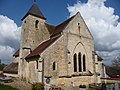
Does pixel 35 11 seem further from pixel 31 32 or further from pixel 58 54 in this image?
pixel 58 54

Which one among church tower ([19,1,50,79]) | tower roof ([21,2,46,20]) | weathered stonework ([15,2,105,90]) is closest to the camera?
weathered stonework ([15,2,105,90])

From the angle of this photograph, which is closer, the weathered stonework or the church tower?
the weathered stonework

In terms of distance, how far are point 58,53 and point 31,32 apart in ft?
27.6

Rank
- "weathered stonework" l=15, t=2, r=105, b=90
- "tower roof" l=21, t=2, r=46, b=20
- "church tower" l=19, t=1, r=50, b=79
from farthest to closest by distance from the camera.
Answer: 1. "tower roof" l=21, t=2, r=46, b=20
2. "church tower" l=19, t=1, r=50, b=79
3. "weathered stonework" l=15, t=2, r=105, b=90

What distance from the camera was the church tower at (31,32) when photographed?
92.4ft

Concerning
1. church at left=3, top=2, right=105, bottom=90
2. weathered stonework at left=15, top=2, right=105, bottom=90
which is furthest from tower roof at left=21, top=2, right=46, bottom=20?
weathered stonework at left=15, top=2, right=105, bottom=90

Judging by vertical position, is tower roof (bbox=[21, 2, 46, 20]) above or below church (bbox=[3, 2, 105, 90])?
above

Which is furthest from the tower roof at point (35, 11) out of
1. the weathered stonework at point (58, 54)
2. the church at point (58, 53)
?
the weathered stonework at point (58, 54)

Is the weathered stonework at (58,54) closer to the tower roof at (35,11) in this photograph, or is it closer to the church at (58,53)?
the church at (58,53)

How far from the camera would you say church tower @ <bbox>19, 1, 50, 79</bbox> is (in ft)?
92.4

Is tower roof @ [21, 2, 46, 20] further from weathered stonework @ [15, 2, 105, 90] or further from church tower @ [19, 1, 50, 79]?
weathered stonework @ [15, 2, 105, 90]

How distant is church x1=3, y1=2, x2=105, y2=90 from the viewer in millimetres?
22594

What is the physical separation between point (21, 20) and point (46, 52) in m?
13.4

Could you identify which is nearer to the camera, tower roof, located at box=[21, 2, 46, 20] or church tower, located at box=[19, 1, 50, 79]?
church tower, located at box=[19, 1, 50, 79]
